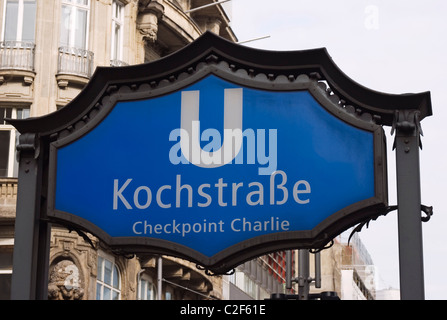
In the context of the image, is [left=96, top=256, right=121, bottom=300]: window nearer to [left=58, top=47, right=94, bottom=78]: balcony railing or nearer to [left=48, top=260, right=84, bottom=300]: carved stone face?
[left=48, top=260, right=84, bottom=300]: carved stone face

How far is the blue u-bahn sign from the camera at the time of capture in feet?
30.6

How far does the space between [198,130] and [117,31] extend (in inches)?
1292

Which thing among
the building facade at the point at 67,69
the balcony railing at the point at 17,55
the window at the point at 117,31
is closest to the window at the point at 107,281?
the building facade at the point at 67,69

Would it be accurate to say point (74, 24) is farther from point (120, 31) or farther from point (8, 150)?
point (8, 150)

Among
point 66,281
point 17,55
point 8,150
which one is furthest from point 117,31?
point 66,281

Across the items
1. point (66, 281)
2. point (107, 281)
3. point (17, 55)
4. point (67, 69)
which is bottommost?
point (66, 281)

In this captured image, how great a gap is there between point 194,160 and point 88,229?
1.16 meters

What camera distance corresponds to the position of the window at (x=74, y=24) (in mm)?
39406

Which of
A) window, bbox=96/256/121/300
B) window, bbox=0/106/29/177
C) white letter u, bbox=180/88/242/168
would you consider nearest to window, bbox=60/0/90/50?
window, bbox=0/106/29/177

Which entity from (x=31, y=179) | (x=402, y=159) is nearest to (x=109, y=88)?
(x=31, y=179)

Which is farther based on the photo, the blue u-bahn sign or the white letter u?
the white letter u

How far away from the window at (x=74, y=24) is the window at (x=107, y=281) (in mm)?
7987

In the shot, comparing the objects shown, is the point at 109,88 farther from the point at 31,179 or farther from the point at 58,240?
the point at 58,240

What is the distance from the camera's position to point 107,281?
1597 inches
